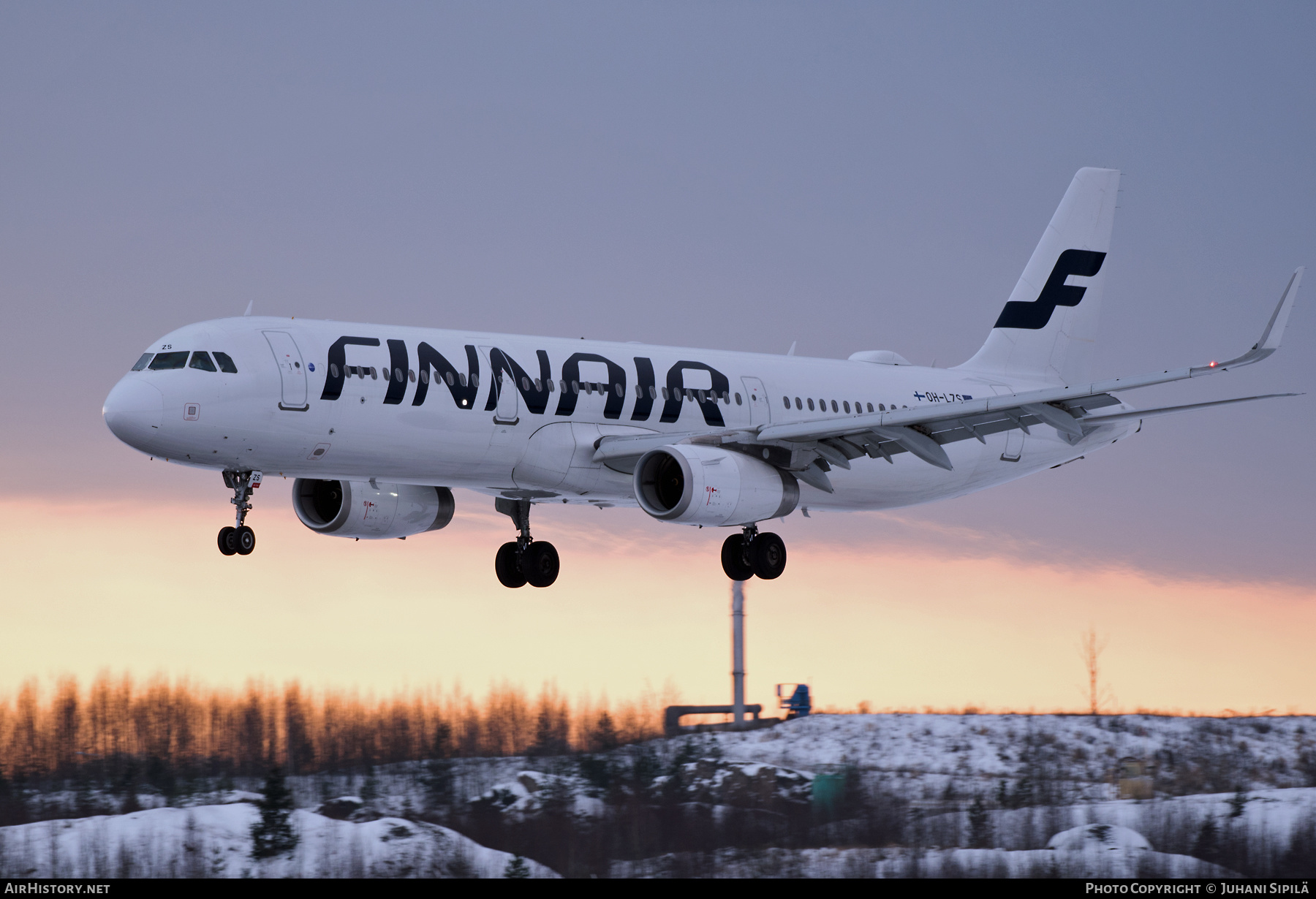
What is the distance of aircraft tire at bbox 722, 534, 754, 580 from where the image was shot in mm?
39750

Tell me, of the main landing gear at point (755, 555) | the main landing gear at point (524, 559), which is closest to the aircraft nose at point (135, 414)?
the main landing gear at point (524, 559)

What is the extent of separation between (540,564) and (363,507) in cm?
581

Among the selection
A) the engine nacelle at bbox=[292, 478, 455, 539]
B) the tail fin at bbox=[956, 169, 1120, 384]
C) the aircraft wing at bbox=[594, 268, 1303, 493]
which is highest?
the tail fin at bbox=[956, 169, 1120, 384]

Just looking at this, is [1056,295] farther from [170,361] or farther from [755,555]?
[170,361]

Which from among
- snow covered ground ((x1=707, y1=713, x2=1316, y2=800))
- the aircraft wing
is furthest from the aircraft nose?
snow covered ground ((x1=707, y1=713, x2=1316, y2=800))

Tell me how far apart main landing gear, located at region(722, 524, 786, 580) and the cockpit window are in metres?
14.9

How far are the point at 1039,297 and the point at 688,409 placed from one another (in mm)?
18765

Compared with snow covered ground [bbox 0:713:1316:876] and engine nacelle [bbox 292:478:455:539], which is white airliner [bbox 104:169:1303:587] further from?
snow covered ground [bbox 0:713:1316:876]

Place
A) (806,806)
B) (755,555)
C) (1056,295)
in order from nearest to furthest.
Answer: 1. (755,555)
2. (1056,295)
3. (806,806)

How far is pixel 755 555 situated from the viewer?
130 feet

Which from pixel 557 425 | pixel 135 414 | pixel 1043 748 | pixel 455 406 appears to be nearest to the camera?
pixel 135 414

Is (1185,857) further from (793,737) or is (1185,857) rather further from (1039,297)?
(1039,297)

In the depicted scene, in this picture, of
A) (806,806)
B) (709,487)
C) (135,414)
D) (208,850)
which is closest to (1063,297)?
(709,487)

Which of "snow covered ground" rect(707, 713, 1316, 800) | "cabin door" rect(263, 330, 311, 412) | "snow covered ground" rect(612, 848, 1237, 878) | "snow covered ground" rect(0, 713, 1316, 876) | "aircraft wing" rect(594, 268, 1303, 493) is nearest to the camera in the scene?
"cabin door" rect(263, 330, 311, 412)
